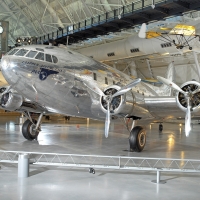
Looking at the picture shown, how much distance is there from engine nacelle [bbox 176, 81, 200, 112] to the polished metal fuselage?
830 millimetres

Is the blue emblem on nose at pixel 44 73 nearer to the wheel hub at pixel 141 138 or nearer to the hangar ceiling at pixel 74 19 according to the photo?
the wheel hub at pixel 141 138

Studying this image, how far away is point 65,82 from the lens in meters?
10.9

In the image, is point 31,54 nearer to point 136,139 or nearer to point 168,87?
point 136,139

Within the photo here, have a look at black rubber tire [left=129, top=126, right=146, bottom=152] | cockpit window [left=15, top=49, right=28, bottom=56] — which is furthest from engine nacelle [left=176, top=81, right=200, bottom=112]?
cockpit window [left=15, top=49, right=28, bottom=56]

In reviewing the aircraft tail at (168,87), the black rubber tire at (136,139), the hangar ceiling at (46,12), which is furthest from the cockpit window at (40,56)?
the hangar ceiling at (46,12)

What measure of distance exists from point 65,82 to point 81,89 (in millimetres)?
708

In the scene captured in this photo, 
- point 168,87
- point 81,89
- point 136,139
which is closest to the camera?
point 81,89

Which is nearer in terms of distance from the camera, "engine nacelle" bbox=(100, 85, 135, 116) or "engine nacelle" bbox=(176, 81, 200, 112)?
"engine nacelle" bbox=(176, 81, 200, 112)

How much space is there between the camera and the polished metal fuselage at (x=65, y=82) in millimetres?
10266

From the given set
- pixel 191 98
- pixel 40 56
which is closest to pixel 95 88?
pixel 40 56

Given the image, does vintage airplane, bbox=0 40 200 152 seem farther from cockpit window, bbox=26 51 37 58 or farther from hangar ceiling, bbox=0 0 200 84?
hangar ceiling, bbox=0 0 200 84

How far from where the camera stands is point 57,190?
6469 mm

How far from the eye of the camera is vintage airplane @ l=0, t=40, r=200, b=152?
10.3m

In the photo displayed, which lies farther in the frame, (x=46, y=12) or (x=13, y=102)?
(x=46, y=12)
